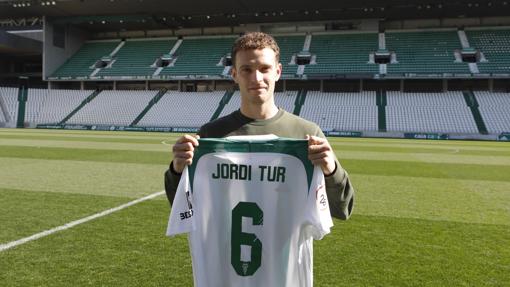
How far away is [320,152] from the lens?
79.0 inches

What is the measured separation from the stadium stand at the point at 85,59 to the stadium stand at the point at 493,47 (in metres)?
35.6

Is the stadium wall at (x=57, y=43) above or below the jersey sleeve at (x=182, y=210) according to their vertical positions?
above

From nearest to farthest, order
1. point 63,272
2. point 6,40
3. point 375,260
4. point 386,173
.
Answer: point 63,272, point 375,260, point 386,173, point 6,40

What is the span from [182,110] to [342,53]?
15.4 m

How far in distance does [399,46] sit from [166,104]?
21.4 meters

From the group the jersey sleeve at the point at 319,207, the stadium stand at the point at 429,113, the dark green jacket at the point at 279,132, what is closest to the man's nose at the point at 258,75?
the dark green jacket at the point at 279,132

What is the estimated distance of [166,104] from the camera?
36.4 meters

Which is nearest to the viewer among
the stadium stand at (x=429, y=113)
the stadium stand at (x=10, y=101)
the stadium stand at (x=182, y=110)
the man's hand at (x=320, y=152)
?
the man's hand at (x=320, y=152)

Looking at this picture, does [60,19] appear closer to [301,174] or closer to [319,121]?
[319,121]

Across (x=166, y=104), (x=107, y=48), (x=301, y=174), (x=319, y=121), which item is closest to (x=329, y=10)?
(x=319, y=121)

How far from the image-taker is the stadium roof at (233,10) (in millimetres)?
33500

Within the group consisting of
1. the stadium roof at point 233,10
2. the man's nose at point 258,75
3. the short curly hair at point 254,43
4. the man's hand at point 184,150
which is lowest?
the man's hand at point 184,150

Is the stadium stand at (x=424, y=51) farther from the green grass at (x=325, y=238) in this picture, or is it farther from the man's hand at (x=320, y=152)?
the man's hand at (x=320, y=152)

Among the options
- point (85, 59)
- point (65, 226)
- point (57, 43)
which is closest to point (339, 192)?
point (65, 226)
